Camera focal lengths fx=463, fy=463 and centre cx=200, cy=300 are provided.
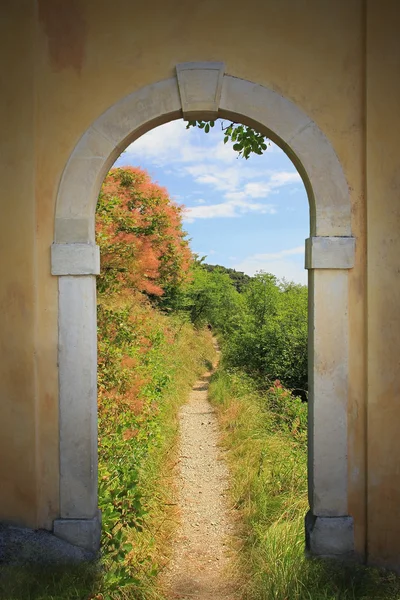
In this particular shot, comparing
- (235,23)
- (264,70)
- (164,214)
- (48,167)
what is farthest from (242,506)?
(164,214)

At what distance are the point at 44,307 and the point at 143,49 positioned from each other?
1.95 m

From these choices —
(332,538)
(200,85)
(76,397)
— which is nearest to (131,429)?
(76,397)

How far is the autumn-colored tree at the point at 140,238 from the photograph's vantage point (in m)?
7.79

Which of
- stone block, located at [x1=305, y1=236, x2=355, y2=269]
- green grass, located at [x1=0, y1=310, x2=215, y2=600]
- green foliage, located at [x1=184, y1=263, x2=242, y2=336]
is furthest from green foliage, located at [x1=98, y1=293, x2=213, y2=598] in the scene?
green foliage, located at [x1=184, y1=263, x2=242, y2=336]

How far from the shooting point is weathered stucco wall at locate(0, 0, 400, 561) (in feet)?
10.6

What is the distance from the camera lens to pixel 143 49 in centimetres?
326

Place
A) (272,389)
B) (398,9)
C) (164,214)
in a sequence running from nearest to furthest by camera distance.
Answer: (398,9) < (272,389) < (164,214)

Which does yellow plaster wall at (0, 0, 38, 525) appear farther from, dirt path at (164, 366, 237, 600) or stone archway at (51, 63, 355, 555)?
dirt path at (164, 366, 237, 600)

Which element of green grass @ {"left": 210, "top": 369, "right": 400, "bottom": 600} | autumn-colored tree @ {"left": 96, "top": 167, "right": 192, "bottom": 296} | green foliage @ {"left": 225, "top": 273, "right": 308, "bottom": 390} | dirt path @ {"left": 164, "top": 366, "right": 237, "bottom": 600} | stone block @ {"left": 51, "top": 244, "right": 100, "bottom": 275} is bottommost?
dirt path @ {"left": 164, "top": 366, "right": 237, "bottom": 600}

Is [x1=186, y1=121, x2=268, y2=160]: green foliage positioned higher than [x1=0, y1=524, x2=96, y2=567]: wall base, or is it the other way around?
[x1=186, y1=121, x2=268, y2=160]: green foliage

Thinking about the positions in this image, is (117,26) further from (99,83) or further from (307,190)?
(307,190)

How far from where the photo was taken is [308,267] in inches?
129

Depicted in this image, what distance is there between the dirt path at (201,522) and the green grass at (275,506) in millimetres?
184

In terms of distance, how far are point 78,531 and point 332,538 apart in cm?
176
